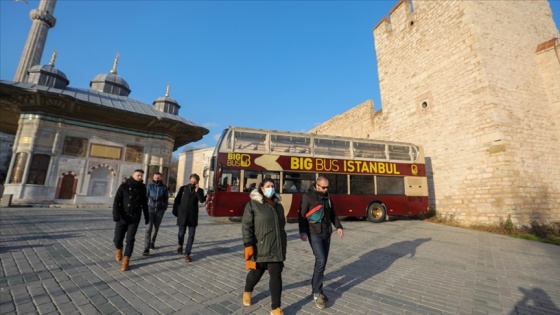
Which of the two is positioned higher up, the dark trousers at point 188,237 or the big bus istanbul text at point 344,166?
the big bus istanbul text at point 344,166

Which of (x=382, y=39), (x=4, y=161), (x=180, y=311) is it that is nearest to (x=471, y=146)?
(x=382, y=39)

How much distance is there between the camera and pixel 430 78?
41.6 feet

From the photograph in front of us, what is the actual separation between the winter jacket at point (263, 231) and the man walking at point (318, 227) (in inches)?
19.9

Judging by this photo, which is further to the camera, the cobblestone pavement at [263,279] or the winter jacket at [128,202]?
the winter jacket at [128,202]

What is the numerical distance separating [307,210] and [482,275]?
11.6ft

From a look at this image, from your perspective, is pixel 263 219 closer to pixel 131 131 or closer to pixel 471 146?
pixel 471 146

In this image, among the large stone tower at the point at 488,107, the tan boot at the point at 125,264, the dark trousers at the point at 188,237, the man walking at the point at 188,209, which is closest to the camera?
the tan boot at the point at 125,264

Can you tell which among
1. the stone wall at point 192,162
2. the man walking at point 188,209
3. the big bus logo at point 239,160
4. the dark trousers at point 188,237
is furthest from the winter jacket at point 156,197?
the stone wall at point 192,162

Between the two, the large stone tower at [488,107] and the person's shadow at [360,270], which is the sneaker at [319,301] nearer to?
the person's shadow at [360,270]

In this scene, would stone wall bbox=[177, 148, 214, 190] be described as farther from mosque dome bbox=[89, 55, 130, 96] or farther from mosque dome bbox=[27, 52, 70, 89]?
mosque dome bbox=[27, 52, 70, 89]

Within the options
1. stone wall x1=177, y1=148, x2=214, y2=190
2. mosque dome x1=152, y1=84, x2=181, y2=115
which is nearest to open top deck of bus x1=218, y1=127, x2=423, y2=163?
mosque dome x1=152, y1=84, x2=181, y2=115

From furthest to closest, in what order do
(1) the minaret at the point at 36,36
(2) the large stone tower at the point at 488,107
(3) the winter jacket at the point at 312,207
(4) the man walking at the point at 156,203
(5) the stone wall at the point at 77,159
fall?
(1) the minaret at the point at 36,36
(5) the stone wall at the point at 77,159
(2) the large stone tower at the point at 488,107
(4) the man walking at the point at 156,203
(3) the winter jacket at the point at 312,207

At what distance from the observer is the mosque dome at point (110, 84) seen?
80.4ft

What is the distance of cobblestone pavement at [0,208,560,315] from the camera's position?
9.36ft
